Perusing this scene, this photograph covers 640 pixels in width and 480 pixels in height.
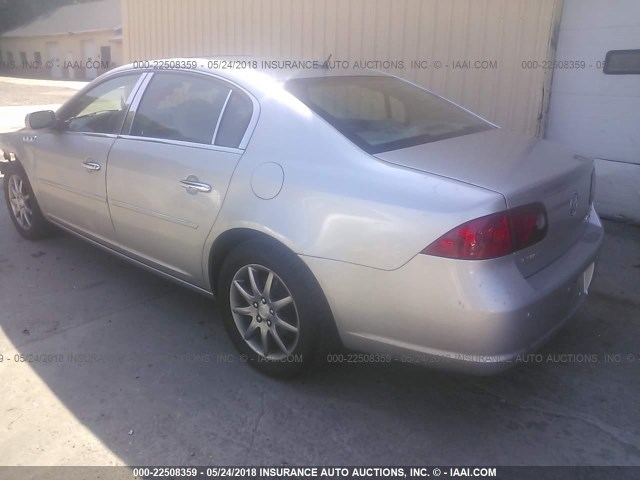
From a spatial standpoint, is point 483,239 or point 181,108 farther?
point 181,108

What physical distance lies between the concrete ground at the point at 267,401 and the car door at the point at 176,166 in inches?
20.7

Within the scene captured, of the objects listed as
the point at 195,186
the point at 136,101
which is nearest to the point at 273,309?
the point at 195,186

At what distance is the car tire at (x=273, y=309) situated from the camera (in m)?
2.76

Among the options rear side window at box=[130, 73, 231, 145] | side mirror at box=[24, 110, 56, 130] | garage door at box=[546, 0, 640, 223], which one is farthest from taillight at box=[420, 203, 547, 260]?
garage door at box=[546, 0, 640, 223]

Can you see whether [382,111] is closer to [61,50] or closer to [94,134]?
[94,134]

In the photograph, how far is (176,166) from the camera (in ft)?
10.8

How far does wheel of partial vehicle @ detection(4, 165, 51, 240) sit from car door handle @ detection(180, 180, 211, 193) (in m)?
2.21

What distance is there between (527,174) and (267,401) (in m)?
1.65

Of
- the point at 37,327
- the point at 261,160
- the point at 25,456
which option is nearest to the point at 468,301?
the point at 261,160

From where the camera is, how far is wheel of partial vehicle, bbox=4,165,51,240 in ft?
16.1

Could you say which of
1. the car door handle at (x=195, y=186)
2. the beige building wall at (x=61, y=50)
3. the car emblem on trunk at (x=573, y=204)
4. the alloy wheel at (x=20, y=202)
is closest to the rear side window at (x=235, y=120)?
the car door handle at (x=195, y=186)

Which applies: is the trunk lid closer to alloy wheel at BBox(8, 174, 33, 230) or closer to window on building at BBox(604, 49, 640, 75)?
window on building at BBox(604, 49, 640, 75)

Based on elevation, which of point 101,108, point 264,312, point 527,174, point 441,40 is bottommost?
point 264,312

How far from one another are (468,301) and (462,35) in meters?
4.32
